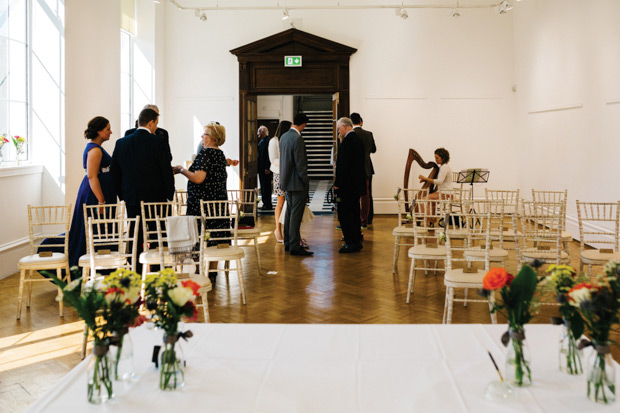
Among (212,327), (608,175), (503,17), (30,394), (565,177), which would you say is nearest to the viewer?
(212,327)

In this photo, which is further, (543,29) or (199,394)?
(543,29)

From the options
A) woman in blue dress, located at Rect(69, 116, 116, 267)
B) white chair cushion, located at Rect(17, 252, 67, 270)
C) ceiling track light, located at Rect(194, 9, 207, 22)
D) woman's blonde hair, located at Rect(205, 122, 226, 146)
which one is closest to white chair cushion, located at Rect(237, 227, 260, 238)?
woman's blonde hair, located at Rect(205, 122, 226, 146)

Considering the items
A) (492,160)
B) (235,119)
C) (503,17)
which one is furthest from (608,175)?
(235,119)

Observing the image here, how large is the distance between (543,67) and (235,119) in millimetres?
6000

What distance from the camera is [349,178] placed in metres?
8.28

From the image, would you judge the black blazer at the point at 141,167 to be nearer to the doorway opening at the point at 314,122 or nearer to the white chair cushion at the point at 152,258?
the white chair cushion at the point at 152,258

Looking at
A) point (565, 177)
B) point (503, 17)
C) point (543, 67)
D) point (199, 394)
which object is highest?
point (503, 17)

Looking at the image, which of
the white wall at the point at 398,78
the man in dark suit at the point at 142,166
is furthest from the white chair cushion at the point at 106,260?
the white wall at the point at 398,78

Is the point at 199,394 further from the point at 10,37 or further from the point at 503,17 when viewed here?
the point at 503,17

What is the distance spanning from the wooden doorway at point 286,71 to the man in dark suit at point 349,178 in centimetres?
420

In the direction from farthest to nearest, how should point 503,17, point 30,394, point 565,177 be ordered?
point 503,17 < point 565,177 < point 30,394

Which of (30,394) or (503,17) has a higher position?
(503,17)

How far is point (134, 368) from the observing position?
2.27m

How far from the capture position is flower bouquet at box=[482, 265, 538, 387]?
207 cm
